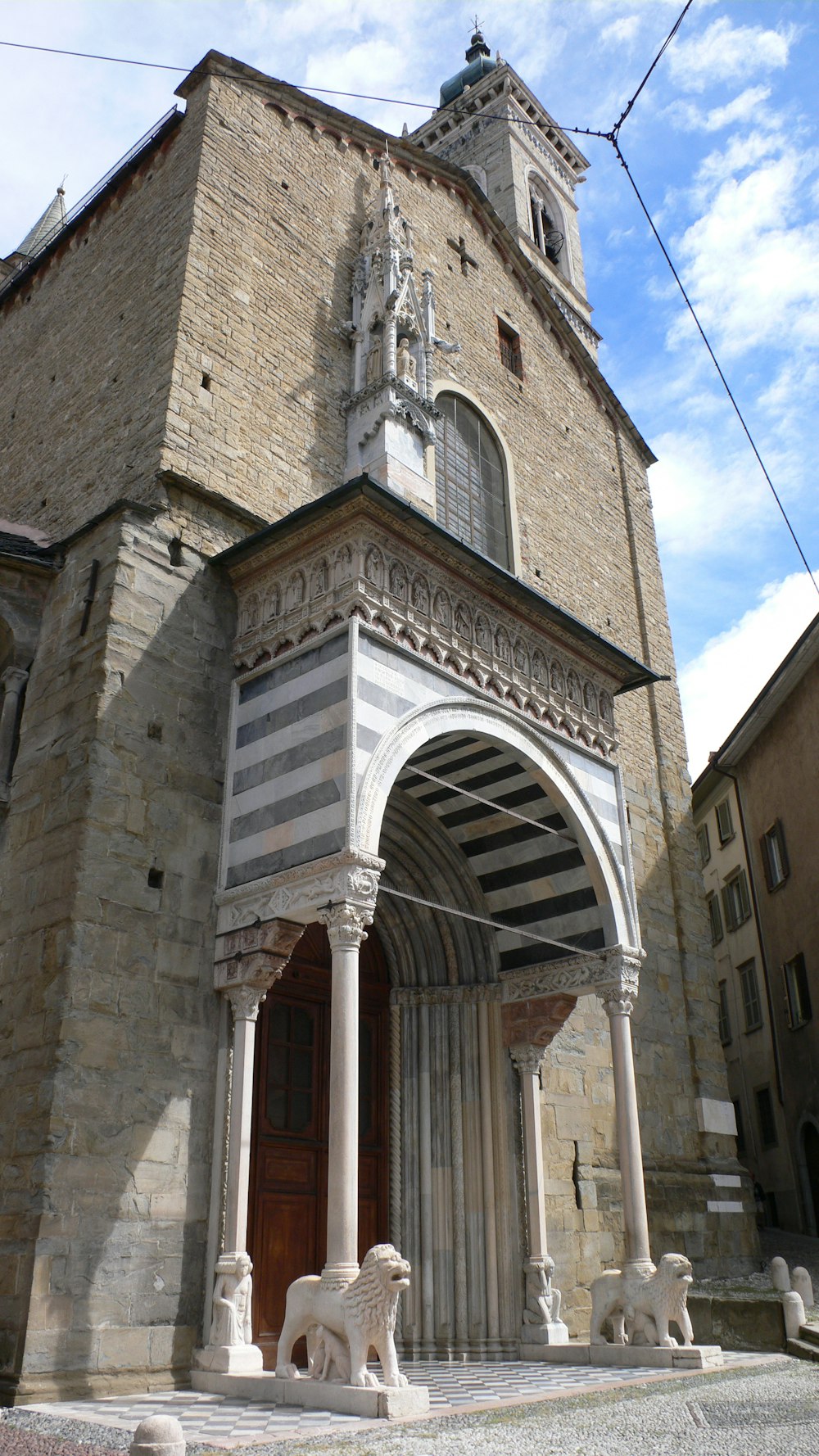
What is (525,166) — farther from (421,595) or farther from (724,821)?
(421,595)

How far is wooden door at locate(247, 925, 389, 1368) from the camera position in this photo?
358 inches

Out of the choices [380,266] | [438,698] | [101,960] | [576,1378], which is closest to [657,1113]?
[576,1378]

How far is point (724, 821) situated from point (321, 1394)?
1998 centimetres

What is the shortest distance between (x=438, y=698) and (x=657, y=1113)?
623 centimetres

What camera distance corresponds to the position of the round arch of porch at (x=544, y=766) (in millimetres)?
8961

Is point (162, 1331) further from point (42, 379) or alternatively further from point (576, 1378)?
point (42, 379)

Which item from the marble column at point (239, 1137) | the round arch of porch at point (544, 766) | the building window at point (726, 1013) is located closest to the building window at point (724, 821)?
the building window at point (726, 1013)

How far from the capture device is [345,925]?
25.5ft

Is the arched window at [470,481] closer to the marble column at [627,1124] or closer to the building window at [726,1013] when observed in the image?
the marble column at [627,1124]

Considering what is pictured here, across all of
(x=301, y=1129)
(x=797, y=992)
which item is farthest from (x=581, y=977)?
(x=797, y=992)

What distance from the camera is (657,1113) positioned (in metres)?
12.7

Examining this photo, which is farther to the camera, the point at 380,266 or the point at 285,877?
the point at 380,266

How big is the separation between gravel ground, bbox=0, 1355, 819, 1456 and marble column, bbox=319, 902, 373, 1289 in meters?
1.15

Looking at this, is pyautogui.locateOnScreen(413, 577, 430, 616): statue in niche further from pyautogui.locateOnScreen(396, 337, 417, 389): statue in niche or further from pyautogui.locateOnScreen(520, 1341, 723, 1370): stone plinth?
pyautogui.locateOnScreen(520, 1341, 723, 1370): stone plinth
